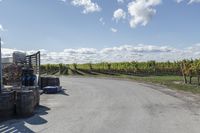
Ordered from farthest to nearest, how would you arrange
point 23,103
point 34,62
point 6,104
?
point 34,62, point 23,103, point 6,104

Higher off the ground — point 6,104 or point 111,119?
point 6,104

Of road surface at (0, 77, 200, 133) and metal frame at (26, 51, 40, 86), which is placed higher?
metal frame at (26, 51, 40, 86)

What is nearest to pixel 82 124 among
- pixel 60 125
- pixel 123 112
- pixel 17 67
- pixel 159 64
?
pixel 60 125

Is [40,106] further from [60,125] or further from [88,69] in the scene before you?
[88,69]

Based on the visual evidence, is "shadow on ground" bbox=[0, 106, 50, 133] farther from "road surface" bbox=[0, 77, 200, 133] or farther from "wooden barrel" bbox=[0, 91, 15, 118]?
"wooden barrel" bbox=[0, 91, 15, 118]

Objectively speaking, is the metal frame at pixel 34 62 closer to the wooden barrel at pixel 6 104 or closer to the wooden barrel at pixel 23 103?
the wooden barrel at pixel 23 103

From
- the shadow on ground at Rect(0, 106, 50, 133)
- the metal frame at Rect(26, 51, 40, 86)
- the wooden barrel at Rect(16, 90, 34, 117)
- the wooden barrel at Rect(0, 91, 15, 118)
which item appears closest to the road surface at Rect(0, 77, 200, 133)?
the shadow on ground at Rect(0, 106, 50, 133)

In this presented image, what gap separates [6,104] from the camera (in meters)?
13.9

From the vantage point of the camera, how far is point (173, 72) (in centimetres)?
6662

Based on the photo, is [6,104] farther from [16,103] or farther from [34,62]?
[34,62]

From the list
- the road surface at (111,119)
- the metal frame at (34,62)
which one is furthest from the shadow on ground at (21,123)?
the metal frame at (34,62)

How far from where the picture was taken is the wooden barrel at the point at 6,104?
13785 mm

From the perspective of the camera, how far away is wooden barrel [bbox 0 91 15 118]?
1379 centimetres

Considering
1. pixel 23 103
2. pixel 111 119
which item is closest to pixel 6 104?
pixel 23 103
